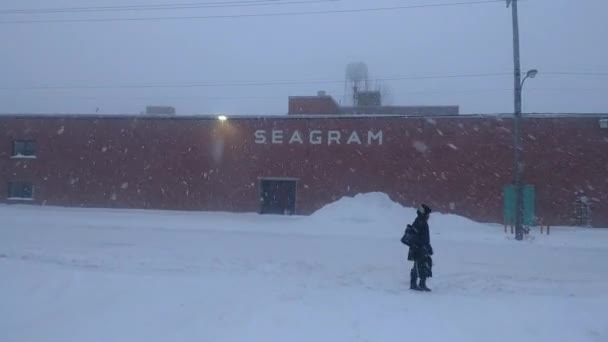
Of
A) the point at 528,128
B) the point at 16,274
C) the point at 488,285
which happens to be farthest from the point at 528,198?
the point at 16,274

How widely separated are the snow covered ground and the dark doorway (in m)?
9.23

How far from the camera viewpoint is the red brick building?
79.9ft

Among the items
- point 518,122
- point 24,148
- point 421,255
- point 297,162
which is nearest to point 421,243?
point 421,255

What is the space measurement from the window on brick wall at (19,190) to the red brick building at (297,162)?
0.07 m

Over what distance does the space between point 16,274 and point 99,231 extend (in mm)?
9406

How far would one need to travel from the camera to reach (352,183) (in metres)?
26.4

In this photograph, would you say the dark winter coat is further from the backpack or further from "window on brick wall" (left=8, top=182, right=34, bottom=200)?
"window on brick wall" (left=8, top=182, right=34, bottom=200)

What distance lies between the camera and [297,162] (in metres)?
27.2

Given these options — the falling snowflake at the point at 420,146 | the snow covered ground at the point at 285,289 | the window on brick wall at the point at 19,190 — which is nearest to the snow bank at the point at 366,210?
the falling snowflake at the point at 420,146

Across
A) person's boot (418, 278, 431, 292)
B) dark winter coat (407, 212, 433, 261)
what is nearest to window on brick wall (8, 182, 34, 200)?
dark winter coat (407, 212, 433, 261)

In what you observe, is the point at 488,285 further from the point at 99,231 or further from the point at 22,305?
the point at 99,231

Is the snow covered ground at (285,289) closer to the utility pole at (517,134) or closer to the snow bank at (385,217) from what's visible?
the utility pole at (517,134)

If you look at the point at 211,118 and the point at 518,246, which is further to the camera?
the point at 211,118

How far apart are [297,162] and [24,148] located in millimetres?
17683
